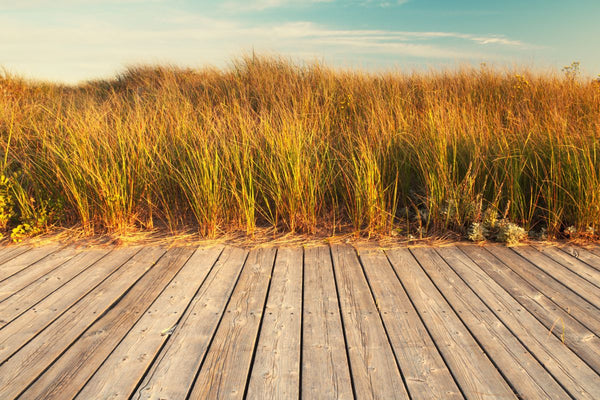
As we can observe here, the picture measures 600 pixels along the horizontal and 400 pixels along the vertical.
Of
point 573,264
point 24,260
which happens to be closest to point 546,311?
point 573,264

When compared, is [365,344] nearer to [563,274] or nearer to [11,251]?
[563,274]

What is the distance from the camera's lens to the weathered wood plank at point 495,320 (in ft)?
5.14

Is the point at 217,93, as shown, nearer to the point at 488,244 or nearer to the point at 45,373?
the point at 488,244

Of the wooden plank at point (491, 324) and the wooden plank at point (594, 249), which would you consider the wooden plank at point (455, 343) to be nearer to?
the wooden plank at point (491, 324)

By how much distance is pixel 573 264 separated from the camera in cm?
265

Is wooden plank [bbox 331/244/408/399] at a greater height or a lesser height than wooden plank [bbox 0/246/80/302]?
greater

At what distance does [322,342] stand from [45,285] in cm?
173

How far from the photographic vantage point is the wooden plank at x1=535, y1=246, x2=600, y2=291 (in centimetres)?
247

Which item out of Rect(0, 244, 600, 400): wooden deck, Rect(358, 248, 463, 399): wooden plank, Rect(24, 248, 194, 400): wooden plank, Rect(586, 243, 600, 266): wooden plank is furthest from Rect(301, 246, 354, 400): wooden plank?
Rect(586, 243, 600, 266): wooden plank

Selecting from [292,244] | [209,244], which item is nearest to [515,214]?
[292,244]

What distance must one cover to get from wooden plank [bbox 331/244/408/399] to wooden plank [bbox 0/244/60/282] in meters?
2.05

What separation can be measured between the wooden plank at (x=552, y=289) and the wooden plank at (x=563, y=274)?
0.12 ft

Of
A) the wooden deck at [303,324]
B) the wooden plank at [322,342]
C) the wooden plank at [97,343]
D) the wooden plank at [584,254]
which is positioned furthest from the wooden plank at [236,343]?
the wooden plank at [584,254]

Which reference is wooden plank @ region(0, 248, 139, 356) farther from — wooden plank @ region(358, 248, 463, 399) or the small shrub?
the small shrub
